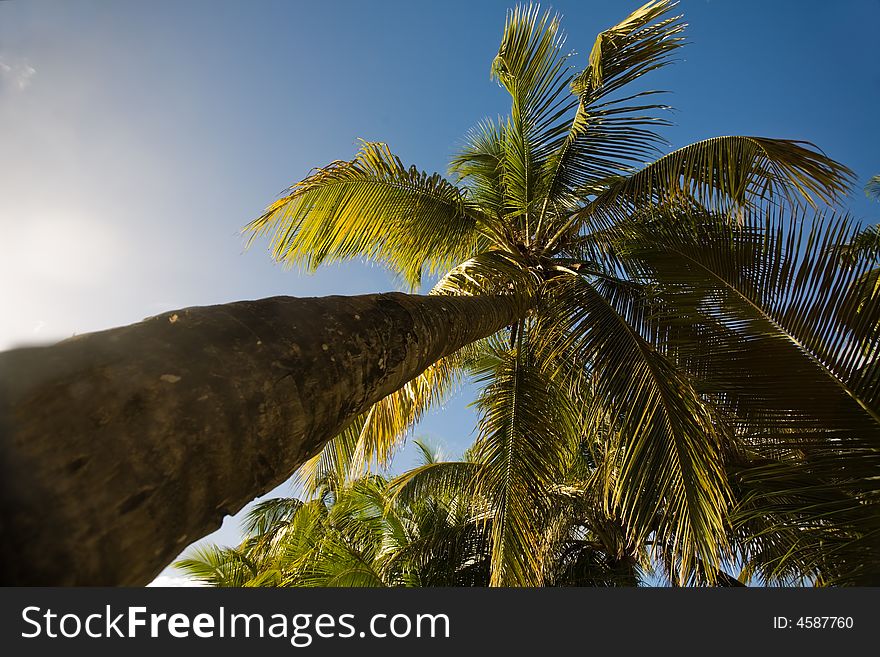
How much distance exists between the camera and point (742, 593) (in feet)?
7.60

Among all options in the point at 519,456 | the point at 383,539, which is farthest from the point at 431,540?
the point at 519,456

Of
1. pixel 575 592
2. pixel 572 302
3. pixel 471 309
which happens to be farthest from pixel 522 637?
pixel 572 302

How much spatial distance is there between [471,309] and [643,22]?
3.62m

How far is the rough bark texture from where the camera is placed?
0.82 metres

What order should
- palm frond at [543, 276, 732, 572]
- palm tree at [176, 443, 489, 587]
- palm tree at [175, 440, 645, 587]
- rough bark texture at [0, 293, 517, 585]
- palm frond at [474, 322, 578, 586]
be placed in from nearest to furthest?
rough bark texture at [0, 293, 517, 585]
palm frond at [543, 276, 732, 572]
palm frond at [474, 322, 578, 586]
palm tree at [176, 443, 489, 587]
palm tree at [175, 440, 645, 587]

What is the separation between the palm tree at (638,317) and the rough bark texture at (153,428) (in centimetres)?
272

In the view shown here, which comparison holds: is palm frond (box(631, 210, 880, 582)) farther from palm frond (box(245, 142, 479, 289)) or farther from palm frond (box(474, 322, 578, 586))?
palm frond (box(245, 142, 479, 289))

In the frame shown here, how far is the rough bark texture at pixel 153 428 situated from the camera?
0.82 m

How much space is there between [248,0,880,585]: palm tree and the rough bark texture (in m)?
2.72

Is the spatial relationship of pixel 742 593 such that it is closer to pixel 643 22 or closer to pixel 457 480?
pixel 643 22

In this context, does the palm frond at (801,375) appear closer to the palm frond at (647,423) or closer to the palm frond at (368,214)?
the palm frond at (647,423)

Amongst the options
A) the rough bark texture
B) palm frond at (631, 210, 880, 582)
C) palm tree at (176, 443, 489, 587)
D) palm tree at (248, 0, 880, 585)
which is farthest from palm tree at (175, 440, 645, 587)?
the rough bark texture

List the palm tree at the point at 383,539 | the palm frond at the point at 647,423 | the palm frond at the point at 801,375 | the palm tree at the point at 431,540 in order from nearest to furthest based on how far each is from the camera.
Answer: the palm frond at the point at 801,375 < the palm frond at the point at 647,423 < the palm tree at the point at 383,539 < the palm tree at the point at 431,540

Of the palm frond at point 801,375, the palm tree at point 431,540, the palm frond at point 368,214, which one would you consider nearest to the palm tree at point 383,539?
the palm tree at point 431,540
